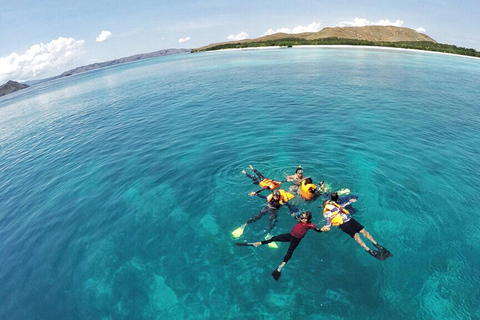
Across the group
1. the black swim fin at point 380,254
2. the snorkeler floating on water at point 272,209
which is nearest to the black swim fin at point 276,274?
the snorkeler floating on water at point 272,209

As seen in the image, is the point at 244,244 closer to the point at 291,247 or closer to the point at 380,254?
the point at 291,247

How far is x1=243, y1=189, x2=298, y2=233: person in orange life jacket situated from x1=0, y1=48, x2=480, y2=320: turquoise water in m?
0.41

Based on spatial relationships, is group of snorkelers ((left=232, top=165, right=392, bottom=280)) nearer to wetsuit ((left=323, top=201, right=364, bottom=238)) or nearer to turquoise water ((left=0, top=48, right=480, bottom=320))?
wetsuit ((left=323, top=201, right=364, bottom=238))

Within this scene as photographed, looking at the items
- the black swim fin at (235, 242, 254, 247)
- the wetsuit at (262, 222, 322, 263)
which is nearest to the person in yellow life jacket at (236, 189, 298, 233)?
the black swim fin at (235, 242, 254, 247)

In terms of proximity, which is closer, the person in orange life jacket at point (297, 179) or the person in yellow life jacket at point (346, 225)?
the person in yellow life jacket at point (346, 225)

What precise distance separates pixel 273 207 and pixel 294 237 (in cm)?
195

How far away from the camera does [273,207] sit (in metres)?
11.3

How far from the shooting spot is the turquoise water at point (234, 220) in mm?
8562

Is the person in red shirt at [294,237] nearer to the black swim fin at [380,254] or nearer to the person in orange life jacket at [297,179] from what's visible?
the black swim fin at [380,254]

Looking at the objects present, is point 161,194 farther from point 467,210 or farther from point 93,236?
point 467,210

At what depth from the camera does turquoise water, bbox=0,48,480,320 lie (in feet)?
28.1

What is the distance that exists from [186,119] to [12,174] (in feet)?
56.4

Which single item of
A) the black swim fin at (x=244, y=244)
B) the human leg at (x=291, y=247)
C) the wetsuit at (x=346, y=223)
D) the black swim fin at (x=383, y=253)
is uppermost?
the wetsuit at (x=346, y=223)

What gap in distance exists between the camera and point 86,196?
15570 mm
